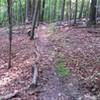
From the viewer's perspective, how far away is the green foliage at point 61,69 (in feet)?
25.4

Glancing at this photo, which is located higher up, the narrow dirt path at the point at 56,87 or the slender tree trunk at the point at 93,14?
the slender tree trunk at the point at 93,14

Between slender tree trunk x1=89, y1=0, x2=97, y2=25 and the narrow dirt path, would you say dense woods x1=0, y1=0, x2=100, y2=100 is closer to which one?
the narrow dirt path

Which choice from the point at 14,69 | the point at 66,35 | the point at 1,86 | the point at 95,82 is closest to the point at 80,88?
the point at 95,82

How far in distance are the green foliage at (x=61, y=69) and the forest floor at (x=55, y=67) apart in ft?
0.31

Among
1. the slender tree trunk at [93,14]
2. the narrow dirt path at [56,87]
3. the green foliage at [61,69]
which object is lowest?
the narrow dirt path at [56,87]

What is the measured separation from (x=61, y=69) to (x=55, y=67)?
1.01ft

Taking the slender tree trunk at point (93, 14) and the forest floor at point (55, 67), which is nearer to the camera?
the forest floor at point (55, 67)

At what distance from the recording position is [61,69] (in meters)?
8.14

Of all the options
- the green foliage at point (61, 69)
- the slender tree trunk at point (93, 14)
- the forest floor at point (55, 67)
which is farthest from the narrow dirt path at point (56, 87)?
the slender tree trunk at point (93, 14)

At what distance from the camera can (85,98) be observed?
20.8ft

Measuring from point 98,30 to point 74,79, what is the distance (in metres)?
7.30

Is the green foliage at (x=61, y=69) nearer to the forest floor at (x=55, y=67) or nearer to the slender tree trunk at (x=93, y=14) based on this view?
the forest floor at (x=55, y=67)

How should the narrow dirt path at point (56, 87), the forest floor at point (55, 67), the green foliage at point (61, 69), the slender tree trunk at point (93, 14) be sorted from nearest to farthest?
the narrow dirt path at point (56, 87), the forest floor at point (55, 67), the green foliage at point (61, 69), the slender tree trunk at point (93, 14)

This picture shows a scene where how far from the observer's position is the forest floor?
660 centimetres
